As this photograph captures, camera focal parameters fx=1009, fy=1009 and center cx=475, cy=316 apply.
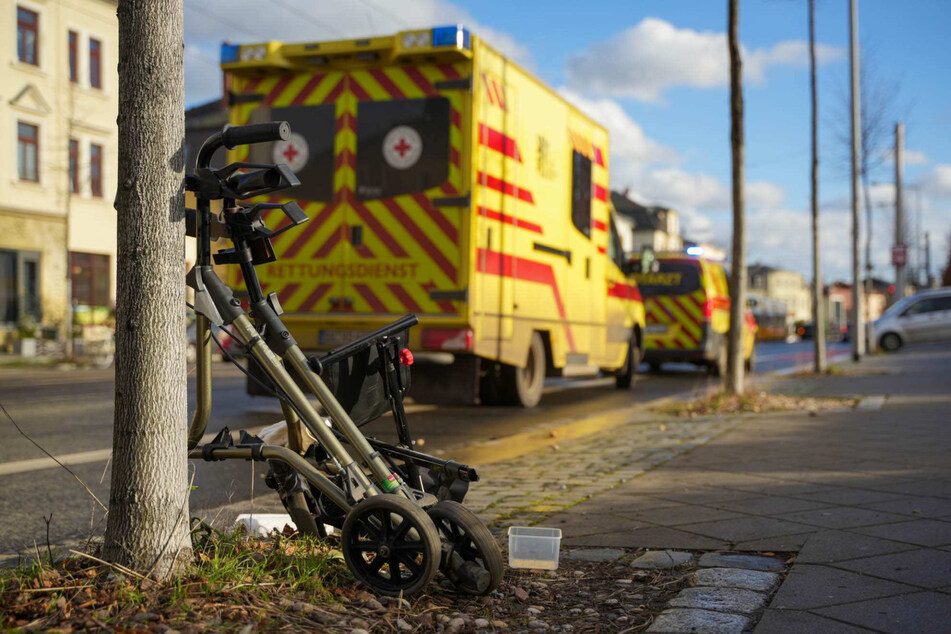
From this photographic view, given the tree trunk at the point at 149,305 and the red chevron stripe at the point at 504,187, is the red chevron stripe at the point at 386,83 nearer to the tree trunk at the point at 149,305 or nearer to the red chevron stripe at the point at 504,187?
the red chevron stripe at the point at 504,187

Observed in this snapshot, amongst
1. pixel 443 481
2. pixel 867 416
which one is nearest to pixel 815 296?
pixel 867 416

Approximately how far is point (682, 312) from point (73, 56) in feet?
68.2

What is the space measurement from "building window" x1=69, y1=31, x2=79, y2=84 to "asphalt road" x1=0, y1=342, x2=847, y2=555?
15358 millimetres

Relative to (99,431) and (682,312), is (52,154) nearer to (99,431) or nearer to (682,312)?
(682,312)

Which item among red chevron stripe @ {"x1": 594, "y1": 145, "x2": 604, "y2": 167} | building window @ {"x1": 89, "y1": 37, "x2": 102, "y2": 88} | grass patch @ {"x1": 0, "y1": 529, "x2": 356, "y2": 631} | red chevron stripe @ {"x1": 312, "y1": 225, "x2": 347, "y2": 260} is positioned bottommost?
grass patch @ {"x1": 0, "y1": 529, "x2": 356, "y2": 631}

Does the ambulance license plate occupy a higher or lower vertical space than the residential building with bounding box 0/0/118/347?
lower

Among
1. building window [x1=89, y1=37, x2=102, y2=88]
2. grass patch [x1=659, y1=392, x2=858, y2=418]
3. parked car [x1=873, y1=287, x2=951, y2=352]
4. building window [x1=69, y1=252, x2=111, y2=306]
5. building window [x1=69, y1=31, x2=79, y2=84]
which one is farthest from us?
parked car [x1=873, y1=287, x2=951, y2=352]

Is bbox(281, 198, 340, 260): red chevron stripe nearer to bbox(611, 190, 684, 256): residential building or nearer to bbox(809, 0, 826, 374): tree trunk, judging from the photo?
bbox(809, 0, 826, 374): tree trunk

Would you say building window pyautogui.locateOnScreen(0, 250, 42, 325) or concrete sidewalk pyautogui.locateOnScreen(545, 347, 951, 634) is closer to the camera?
concrete sidewalk pyautogui.locateOnScreen(545, 347, 951, 634)

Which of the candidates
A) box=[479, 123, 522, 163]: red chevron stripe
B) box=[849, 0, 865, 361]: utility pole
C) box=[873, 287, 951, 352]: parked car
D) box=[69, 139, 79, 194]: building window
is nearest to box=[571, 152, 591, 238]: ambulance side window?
box=[479, 123, 522, 163]: red chevron stripe

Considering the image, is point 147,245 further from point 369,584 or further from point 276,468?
point 369,584

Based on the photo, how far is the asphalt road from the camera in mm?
4973

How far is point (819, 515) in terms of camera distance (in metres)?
4.61

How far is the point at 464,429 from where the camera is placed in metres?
9.13
